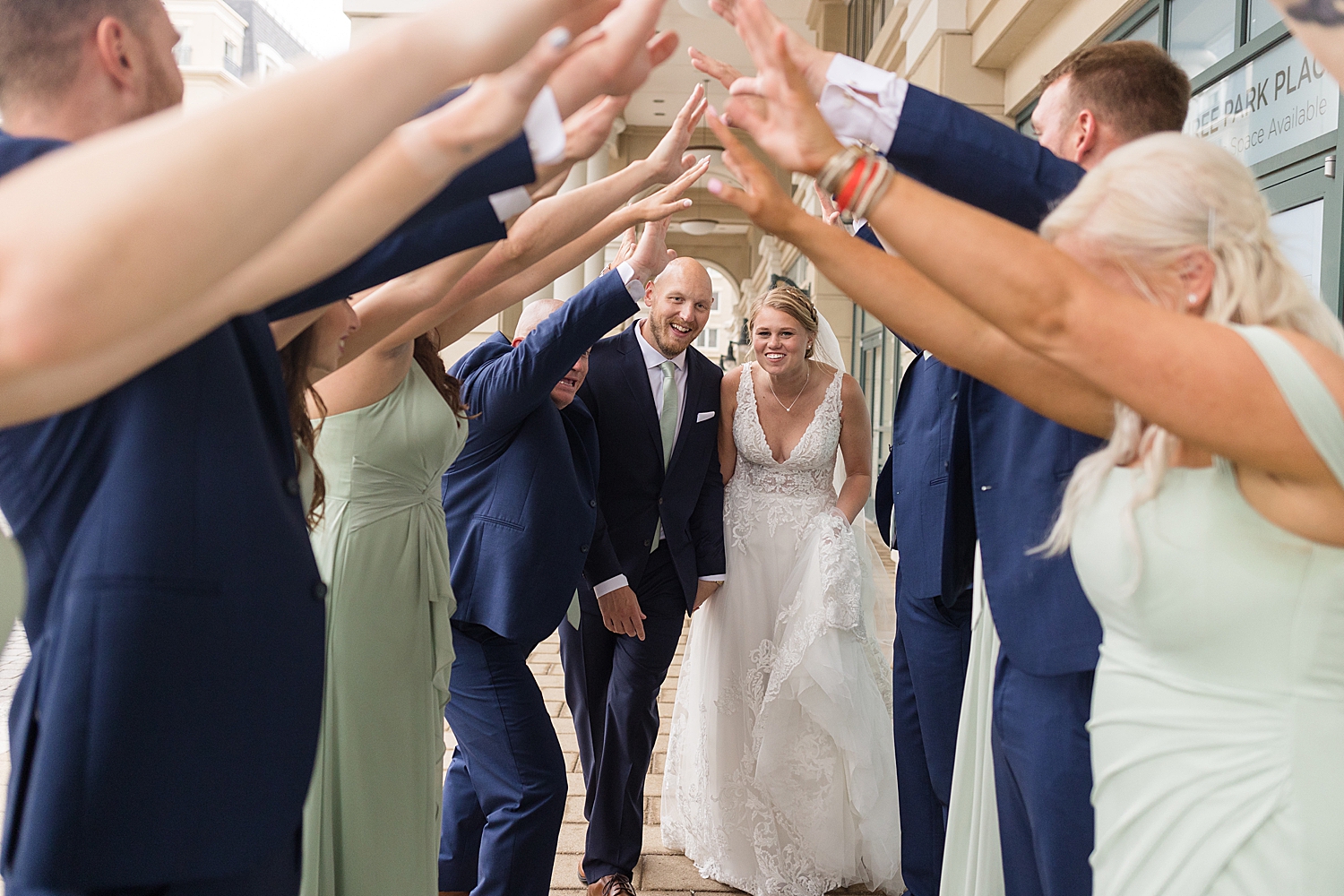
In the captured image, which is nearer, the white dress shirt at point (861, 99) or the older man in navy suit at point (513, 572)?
the white dress shirt at point (861, 99)

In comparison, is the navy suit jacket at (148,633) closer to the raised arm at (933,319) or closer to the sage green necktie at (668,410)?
the raised arm at (933,319)

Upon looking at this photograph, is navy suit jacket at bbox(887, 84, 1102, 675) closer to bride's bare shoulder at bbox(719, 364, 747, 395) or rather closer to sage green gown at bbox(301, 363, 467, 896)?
sage green gown at bbox(301, 363, 467, 896)

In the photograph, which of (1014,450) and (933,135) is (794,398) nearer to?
(1014,450)

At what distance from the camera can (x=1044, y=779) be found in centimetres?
158

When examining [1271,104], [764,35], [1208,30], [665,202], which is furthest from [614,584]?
[1208,30]

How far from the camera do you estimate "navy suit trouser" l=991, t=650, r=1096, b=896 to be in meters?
1.54

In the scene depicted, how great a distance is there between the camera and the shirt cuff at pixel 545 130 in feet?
3.50

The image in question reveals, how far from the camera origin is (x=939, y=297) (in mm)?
1441

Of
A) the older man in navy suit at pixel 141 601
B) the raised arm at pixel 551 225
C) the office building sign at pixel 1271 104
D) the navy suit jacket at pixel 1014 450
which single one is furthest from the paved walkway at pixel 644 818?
the office building sign at pixel 1271 104

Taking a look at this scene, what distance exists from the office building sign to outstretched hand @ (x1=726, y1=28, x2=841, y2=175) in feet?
6.58

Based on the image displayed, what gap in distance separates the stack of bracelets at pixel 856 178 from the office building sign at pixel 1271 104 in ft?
6.67

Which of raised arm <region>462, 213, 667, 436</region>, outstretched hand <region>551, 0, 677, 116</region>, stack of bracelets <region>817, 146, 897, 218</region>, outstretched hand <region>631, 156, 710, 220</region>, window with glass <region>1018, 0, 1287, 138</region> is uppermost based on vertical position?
window with glass <region>1018, 0, 1287, 138</region>

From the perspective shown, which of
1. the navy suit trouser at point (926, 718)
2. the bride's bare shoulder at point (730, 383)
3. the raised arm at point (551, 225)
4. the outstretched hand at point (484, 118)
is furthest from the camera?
the bride's bare shoulder at point (730, 383)

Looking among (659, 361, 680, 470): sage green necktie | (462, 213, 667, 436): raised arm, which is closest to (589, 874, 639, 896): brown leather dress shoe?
(659, 361, 680, 470): sage green necktie
